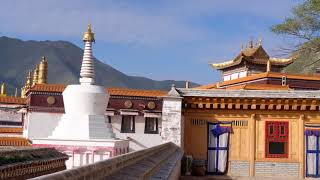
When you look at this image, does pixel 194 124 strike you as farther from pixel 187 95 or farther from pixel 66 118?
pixel 66 118

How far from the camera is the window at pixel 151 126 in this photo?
109 feet

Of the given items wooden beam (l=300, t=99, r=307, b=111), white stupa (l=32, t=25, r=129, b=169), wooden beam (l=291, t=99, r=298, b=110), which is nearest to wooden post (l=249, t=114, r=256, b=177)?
wooden beam (l=291, t=99, r=298, b=110)

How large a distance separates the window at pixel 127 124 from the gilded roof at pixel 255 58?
15.1m

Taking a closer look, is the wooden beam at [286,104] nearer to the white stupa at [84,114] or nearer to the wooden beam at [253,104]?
the wooden beam at [253,104]

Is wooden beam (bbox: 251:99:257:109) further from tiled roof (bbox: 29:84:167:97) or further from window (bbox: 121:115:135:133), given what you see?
window (bbox: 121:115:135:133)

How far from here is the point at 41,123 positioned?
31.9m

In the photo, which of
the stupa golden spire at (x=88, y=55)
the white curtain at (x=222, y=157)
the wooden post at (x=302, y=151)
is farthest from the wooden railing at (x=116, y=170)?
the stupa golden spire at (x=88, y=55)

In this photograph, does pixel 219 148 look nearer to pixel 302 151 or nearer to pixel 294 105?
pixel 302 151

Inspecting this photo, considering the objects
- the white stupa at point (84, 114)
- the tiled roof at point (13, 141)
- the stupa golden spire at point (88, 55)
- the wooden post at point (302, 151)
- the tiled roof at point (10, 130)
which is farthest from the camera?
the tiled roof at point (10, 130)

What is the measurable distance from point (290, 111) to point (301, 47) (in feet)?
9.10

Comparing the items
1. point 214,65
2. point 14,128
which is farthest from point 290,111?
point 214,65

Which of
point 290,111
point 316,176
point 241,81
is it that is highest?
point 241,81

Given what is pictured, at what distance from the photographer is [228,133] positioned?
21.5 metres

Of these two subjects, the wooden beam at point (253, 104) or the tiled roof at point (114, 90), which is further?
the tiled roof at point (114, 90)
